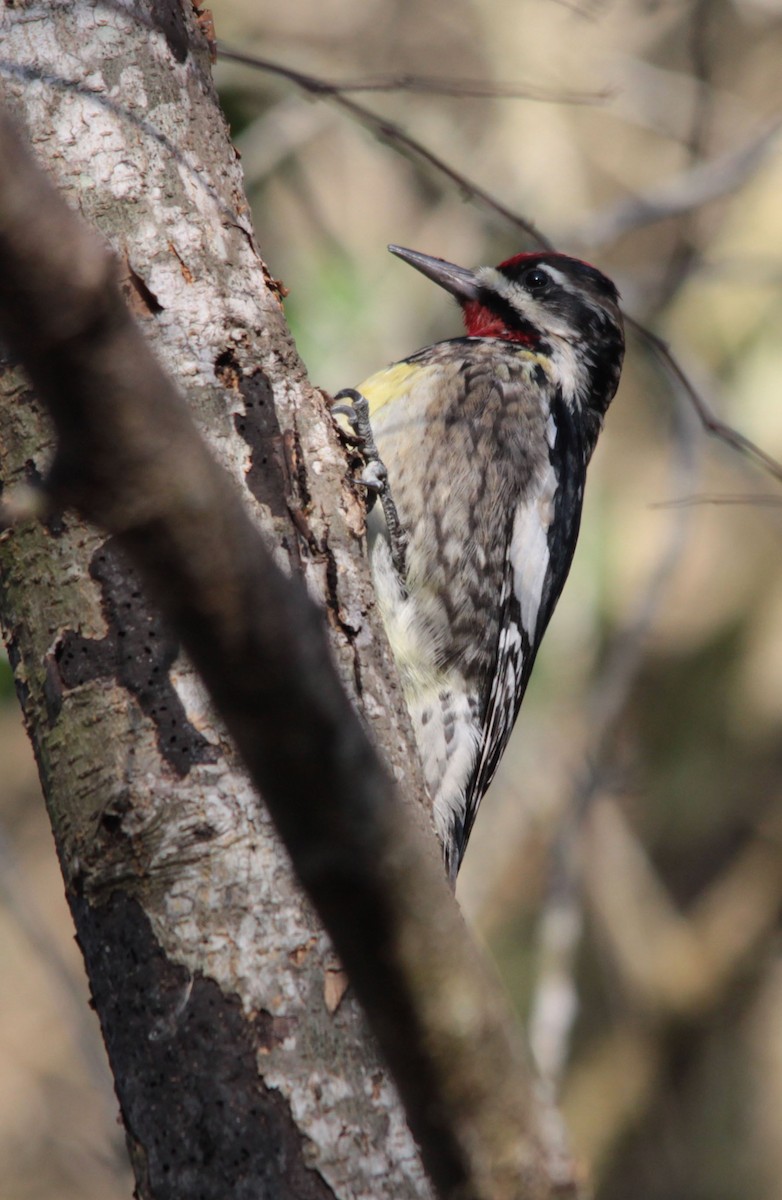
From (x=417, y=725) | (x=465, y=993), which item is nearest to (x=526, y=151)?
(x=417, y=725)

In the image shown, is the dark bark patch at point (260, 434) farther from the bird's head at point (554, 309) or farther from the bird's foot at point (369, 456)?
the bird's head at point (554, 309)

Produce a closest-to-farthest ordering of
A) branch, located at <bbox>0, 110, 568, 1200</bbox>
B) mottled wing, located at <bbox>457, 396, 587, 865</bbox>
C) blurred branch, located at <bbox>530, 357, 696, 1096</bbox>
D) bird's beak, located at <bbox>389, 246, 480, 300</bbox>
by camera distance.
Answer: branch, located at <bbox>0, 110, 568, 1200</bbox>
mottled wing, located at <bbox>457, 396, 587, 865</bbox>
bird's beak, located at <bbox>389, 246, 480, 300</bbox>
blurred branch, located at <bbox>530, 357, 696, 1096</bbox>

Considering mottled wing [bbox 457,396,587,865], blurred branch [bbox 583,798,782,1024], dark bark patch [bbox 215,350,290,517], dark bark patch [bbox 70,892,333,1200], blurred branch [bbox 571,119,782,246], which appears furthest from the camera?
blurred branch [bbox 583,798,782,1024]

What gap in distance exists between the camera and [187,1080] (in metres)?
1.43

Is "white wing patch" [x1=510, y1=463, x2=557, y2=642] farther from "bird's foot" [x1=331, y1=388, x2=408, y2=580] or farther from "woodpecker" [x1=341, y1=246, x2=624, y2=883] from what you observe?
"bird's foot" [x1=331, y1=388, x2=408, y2=580]

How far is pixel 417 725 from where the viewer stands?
3.18 metres

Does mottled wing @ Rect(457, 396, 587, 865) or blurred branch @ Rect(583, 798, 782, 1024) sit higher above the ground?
mottled wing @ Rect(457, 396, 587, 865)

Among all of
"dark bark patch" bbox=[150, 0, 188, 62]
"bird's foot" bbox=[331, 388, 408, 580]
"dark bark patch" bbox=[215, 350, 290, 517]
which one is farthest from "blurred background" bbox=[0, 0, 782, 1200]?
"dark bark patch" bbox=[215, 350, 290, 517]

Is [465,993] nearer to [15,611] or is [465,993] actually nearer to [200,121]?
[15,611]

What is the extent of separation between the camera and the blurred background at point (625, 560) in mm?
5590

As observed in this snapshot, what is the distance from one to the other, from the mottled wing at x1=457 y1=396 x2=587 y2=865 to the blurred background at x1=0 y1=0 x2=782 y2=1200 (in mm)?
1586

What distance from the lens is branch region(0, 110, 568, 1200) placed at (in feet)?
2.56

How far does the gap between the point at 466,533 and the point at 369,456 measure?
0.43 meters

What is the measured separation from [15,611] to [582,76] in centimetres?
508
